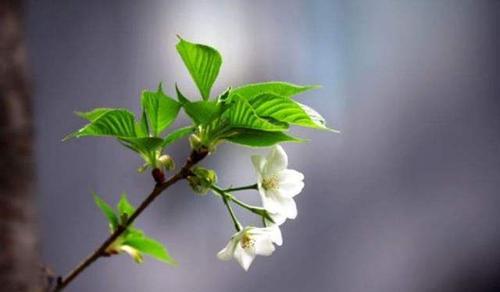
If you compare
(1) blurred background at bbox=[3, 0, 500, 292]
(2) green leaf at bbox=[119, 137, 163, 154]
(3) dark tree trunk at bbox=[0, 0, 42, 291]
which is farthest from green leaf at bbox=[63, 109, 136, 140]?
(1) blurred background at bbox=[3, 0, 500, 292]

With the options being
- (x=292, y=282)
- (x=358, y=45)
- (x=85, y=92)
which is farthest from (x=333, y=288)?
(x=85, y=92)

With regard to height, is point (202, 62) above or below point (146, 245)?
above

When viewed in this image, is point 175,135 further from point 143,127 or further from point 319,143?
point 319,143

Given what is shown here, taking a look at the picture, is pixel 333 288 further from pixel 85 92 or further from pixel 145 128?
pixel 145 128

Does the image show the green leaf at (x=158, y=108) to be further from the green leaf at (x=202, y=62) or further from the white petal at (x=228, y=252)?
the white petal at (x=228, y=252)

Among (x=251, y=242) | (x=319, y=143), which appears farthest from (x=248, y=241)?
(x=319, y=143)

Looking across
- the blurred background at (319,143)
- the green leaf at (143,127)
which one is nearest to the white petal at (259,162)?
the green leaf at (143,127)

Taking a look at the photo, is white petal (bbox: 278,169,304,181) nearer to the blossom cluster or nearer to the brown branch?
the blossom cluster
